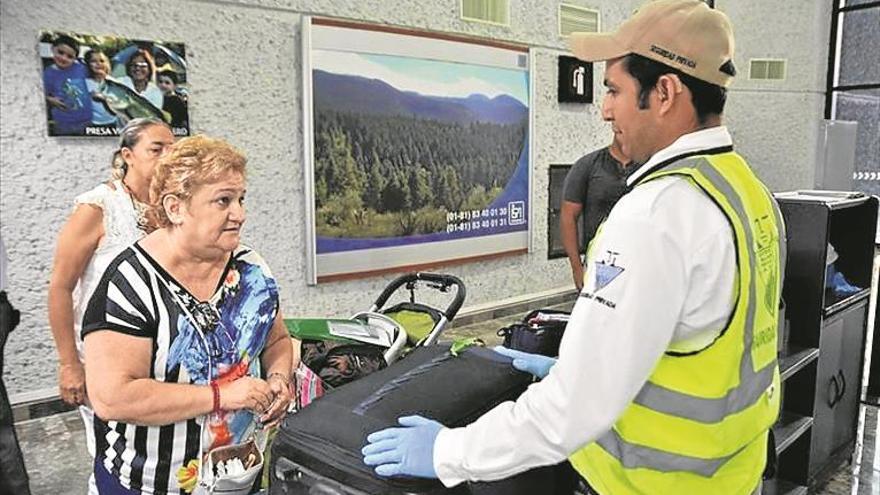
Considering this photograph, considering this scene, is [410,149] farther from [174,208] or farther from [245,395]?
[245,395]

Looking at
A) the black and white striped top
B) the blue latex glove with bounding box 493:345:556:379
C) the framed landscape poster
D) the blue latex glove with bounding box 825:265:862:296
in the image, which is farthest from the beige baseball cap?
the framed landscape poster

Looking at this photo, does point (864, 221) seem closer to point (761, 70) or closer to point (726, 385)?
point (726, 385)

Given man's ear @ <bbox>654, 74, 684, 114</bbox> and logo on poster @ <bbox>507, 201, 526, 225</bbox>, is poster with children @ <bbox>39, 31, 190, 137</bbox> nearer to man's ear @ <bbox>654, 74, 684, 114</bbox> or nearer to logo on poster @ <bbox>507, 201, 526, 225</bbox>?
logo on poster @ <bbox>507, 201, 526, 225</bbox>

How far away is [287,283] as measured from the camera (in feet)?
14.1

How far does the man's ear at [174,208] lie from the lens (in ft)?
4.94

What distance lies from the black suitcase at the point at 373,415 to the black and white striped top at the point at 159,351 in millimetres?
276

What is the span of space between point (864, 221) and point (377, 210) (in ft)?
9.36

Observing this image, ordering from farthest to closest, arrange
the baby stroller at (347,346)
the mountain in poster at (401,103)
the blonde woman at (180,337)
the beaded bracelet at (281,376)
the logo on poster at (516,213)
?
the logo on poster at (516,213), the mountain in poster at (401,103), the baby stroller at (347,346), the beaded bracelet at (281,376), the blonde woman at (180,337)

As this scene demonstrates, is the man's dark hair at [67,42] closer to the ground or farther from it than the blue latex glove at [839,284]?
farther from it

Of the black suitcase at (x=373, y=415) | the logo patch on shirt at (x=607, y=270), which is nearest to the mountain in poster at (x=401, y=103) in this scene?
the black suitcase at (x=373, y=415)

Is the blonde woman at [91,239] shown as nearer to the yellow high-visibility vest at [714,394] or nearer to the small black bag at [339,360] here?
the small black bag at [339,360]

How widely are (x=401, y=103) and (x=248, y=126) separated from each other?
1.17 meters

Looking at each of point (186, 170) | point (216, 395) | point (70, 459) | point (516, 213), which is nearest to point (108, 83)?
point (70, 459)

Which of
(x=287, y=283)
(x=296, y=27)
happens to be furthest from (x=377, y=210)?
(x=296, y=27)
